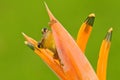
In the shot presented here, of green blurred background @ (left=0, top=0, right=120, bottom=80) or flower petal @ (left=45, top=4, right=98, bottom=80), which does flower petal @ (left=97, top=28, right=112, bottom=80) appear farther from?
green blurred background @ (left=0, top=0, right=120, bottom=80)

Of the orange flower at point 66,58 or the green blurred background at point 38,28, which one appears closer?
the orange flower at point 66,58

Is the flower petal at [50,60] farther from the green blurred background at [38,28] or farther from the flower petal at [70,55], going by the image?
the green blurred background at [38,28]

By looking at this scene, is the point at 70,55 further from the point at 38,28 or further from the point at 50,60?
the point at 38,28

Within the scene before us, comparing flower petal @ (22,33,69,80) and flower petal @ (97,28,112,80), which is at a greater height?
flower petal @ (22,33,69,80)

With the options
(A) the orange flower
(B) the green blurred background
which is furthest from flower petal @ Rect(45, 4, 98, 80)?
(B) the green blurred background

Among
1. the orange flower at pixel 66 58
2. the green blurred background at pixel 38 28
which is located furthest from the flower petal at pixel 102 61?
the green blurred background at pixel 38 28

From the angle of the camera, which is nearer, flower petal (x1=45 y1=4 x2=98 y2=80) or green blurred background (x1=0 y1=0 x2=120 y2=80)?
flower petal (x1=45 y1=4 x2=98 y2=80)

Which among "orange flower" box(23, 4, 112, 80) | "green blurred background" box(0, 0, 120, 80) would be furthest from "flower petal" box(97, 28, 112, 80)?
"green blurred background" box(0, 0, 120, 80)

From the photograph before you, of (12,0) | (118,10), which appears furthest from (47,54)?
(12,0)

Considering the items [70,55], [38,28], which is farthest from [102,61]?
[38,28]
